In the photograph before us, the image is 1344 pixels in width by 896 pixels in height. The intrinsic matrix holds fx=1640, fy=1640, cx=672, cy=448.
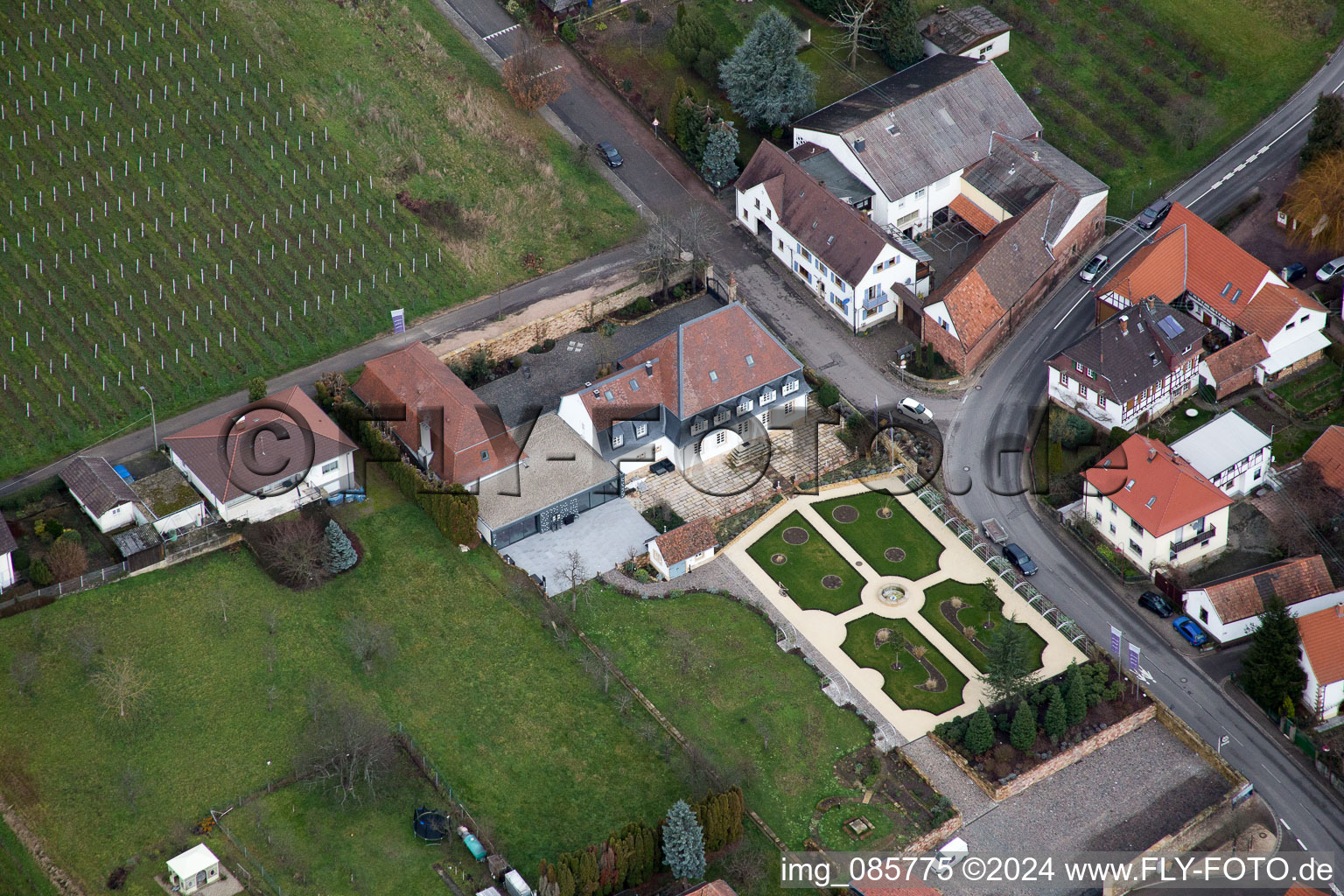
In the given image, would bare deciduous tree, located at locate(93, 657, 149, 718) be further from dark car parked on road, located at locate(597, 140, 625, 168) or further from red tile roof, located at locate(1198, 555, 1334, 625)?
red tile roof, located at locate(1198, 555, 1334, 625)

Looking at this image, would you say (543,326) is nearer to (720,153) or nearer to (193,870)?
(720,153)

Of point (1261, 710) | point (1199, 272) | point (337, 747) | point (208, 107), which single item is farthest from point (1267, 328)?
point (208, 107)

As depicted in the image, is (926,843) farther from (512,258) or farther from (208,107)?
(208,107)

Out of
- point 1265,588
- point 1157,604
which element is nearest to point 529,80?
point 1157,604

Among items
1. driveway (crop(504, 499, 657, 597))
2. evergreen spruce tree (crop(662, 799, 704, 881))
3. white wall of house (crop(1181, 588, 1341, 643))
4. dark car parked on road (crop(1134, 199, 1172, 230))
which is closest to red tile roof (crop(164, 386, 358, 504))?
driveway (crop(504, 499, 657, 597))

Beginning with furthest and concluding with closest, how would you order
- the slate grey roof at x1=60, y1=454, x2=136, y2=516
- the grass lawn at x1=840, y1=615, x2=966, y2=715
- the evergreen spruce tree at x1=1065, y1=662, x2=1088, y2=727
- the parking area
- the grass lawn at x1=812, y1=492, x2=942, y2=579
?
the parking area
the grass lawn at x1=812, y1=492, x2=942, y2=579
the slate grey roof at x1=60, y1=454, x2=136, y2=516
the grass lawn at x1=840, y1=615, x2=966, y2=715
the evergreen spruce tree at x1=1065, y1=662, x2=1088, y2=727

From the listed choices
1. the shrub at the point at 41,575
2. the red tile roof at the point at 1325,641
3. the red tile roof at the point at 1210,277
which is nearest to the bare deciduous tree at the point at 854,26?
the red tile roof at the point at 1210,277

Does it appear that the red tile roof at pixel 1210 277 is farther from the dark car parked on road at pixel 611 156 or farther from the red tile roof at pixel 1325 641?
the dark car parked on road at pixel 611 156
